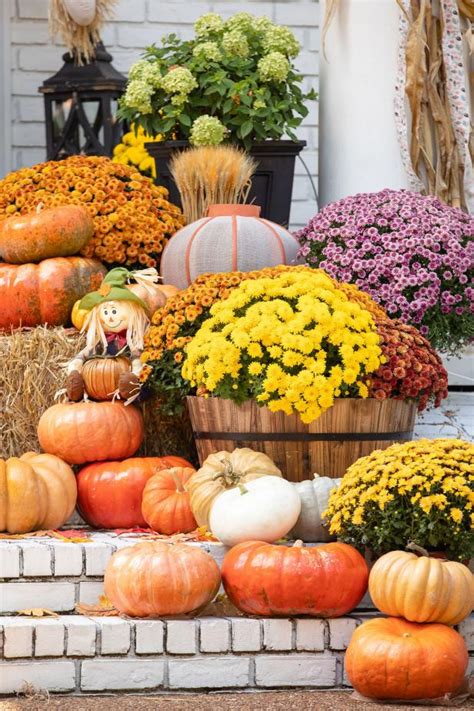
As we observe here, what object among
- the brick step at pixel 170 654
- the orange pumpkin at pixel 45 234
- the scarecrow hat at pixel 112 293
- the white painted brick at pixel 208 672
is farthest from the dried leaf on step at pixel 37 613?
the orange pumpkin at pixel 45 234

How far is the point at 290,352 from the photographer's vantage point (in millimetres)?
4250

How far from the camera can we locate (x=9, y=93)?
24.1ft

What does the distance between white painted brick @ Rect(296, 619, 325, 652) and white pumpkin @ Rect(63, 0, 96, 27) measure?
388 centimetres

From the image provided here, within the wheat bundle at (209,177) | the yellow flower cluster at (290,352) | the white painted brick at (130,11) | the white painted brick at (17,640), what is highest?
the white painted brick at (130,11)

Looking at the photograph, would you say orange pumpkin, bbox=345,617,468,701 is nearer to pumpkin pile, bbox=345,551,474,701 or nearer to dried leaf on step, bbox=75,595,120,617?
pumpkin pile, bbox=345,551,474,701

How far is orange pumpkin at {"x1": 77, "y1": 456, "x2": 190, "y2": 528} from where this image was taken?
4.42m

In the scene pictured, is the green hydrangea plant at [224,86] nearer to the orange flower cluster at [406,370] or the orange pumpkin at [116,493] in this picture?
the orange flower cluster at [406,370]

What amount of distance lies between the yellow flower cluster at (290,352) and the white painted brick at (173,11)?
11.1 ft

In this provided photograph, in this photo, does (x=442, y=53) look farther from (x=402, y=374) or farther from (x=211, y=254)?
(x=402, y=374)

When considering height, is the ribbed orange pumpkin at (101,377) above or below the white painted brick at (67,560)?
above

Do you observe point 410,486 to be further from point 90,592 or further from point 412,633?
point 90,592

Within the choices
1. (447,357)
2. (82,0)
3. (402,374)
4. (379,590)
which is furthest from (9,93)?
(379,590)

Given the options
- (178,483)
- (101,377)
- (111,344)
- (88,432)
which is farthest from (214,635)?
(111,344)

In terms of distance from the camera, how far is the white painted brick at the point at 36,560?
385 cm
